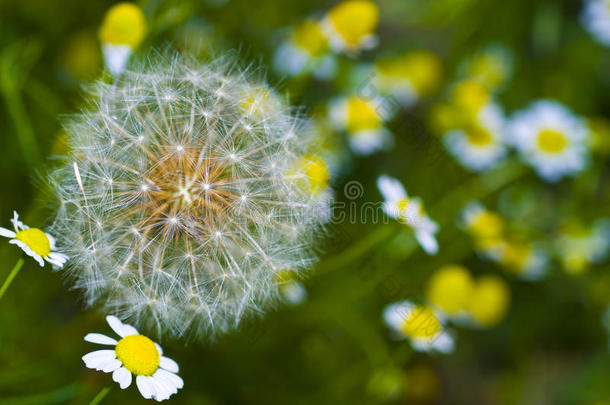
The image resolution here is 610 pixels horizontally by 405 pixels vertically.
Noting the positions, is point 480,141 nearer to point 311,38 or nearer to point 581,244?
point 581,244

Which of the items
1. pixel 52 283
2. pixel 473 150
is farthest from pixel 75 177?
pixel 473 150

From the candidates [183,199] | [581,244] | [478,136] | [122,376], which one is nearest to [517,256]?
[581,244]

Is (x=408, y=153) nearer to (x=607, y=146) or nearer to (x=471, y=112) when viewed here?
(x=471, y=112)

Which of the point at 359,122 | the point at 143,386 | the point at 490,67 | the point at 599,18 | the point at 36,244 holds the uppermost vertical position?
the point at 599,18

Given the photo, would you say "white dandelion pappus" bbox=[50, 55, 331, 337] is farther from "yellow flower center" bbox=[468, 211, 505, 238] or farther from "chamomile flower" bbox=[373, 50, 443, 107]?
"chamomile flower" bbox=[373, 50, 443, 107]

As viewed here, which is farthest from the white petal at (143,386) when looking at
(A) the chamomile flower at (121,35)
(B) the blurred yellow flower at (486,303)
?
(B) the blurred yellow flower at (486,303)

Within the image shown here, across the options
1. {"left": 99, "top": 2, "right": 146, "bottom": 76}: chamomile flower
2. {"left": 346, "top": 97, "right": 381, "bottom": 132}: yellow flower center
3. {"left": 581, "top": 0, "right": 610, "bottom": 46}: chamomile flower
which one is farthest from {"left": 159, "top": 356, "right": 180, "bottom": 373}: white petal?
{"left": 581, "top": 0, "right": 610, "bottom": 46}: chamomile flower
